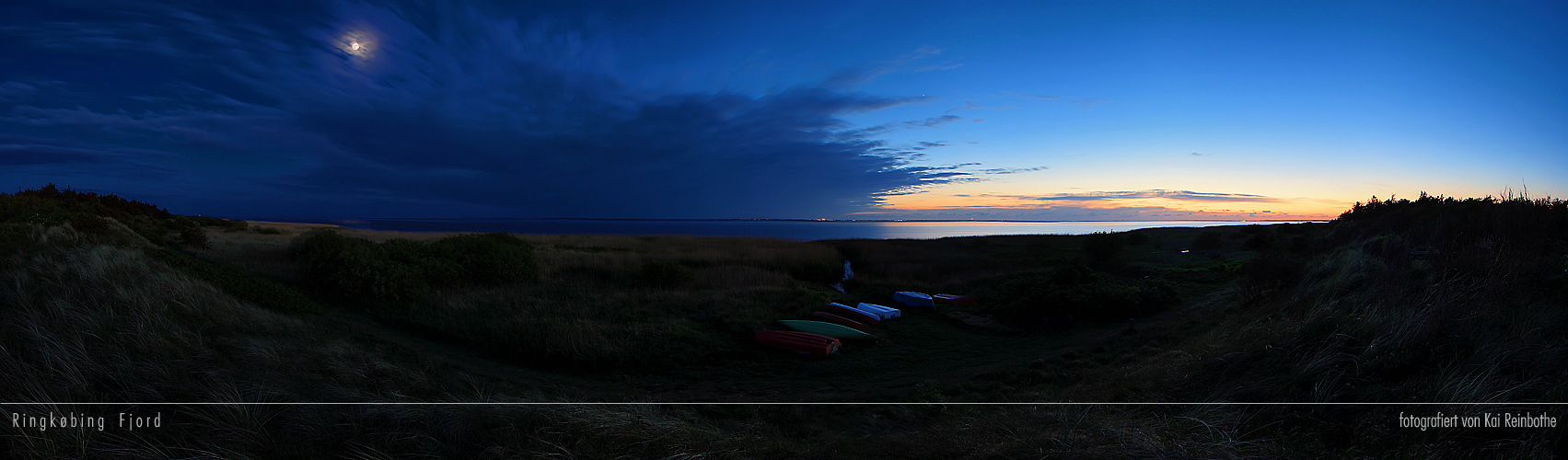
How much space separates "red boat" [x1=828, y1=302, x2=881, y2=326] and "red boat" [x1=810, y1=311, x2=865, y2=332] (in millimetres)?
449

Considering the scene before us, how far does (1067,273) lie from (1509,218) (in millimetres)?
7058

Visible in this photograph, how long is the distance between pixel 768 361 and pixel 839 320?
11.2 feet

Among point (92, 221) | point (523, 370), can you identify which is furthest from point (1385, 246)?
point (92, 221)

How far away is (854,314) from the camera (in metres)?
13.4

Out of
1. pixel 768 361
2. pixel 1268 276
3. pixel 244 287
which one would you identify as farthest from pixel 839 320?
pixel 244 287

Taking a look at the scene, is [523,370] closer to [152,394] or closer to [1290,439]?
Result: [152,394]

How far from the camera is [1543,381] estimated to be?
362 centimetres

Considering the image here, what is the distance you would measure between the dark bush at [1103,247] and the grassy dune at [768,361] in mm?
12787

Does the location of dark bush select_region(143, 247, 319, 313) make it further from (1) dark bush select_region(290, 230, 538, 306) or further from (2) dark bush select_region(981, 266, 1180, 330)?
(2) dark bush select_region(981, 266, 1180, 330)

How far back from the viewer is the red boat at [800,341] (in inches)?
390

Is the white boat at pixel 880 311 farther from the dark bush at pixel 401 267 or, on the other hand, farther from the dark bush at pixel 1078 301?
the dark bush at pixel 401 267

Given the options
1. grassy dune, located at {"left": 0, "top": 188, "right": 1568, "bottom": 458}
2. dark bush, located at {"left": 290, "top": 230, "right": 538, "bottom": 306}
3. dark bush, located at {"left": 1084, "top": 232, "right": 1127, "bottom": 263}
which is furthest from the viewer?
dark bush, located at {"left": 1084, "top": 232, "right": 1127, "bottom": 263}

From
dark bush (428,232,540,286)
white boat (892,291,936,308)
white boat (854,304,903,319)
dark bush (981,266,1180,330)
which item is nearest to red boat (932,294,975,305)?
white boat (892,291,936,308)

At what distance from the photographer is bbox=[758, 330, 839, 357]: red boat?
990 centimetres
